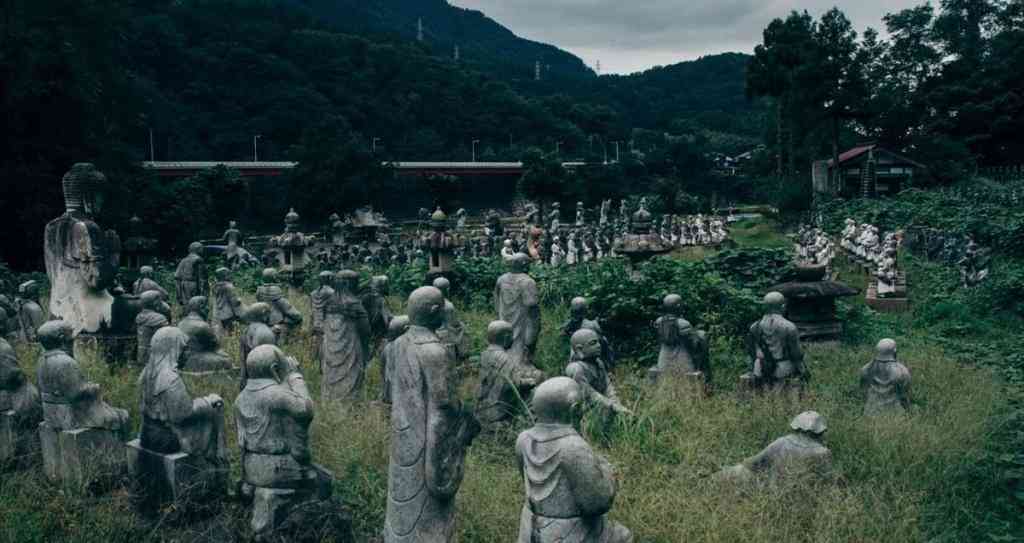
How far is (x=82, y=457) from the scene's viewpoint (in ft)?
21.2

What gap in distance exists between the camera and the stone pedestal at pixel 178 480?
232 inches

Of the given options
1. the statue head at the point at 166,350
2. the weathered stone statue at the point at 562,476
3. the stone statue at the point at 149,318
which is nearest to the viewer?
the weathered stone statue at the point at 562,476

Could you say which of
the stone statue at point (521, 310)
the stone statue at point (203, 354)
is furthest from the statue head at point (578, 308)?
the stone statue at point (203, 354)

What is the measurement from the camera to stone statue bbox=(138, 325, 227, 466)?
19.6 ft

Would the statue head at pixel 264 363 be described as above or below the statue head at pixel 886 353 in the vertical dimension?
above

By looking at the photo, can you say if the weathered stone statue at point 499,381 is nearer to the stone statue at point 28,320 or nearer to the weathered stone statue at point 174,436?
the weathered stone statue at point 174,436

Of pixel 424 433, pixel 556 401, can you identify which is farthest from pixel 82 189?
pixel 556 401

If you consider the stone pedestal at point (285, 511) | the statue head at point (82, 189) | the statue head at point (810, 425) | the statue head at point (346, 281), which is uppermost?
the statue head at point (82, 189)

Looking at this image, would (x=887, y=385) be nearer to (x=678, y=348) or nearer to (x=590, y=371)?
(x=678, y=348)

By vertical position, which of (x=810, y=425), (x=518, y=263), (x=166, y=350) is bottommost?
(x=810, y=425)

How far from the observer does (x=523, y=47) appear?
5551 inches

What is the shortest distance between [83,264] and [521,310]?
5.28 meters

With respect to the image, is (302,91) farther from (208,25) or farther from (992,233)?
(992,233)

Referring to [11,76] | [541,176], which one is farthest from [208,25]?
[11,76]
